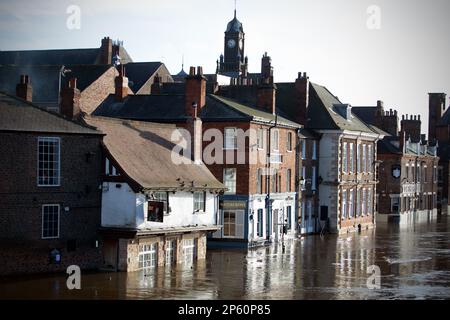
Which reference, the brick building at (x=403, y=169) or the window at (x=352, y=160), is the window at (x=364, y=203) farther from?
the brick building at (x=403, y=169)

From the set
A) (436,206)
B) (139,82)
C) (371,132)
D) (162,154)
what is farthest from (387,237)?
(436,206)

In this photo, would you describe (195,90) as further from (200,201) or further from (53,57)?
(53,57)

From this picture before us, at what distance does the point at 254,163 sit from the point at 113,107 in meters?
12.0

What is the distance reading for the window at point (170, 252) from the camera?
44.2 m

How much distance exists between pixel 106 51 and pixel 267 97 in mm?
37824

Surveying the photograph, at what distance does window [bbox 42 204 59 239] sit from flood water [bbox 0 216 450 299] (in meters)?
2.20

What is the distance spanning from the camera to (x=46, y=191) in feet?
131

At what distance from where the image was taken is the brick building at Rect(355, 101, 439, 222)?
293 feet

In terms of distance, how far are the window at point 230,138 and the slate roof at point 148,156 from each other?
18.6 ft

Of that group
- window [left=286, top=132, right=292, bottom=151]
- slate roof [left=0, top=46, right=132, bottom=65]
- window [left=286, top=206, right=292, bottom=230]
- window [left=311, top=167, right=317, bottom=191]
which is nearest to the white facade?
window [left=286, top=132, right=292, bottom=151]

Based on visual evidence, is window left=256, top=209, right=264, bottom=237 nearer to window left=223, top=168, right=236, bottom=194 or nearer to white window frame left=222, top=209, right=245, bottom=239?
white window frame left=222, top=209, right=245, bottom=239

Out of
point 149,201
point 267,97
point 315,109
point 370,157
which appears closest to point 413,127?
point 370,157

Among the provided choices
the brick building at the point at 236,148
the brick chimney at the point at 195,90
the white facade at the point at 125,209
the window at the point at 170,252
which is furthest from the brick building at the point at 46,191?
the brick chimney at the point at 195,90

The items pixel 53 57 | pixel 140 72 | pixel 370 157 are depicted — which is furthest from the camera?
pixel 53 57
